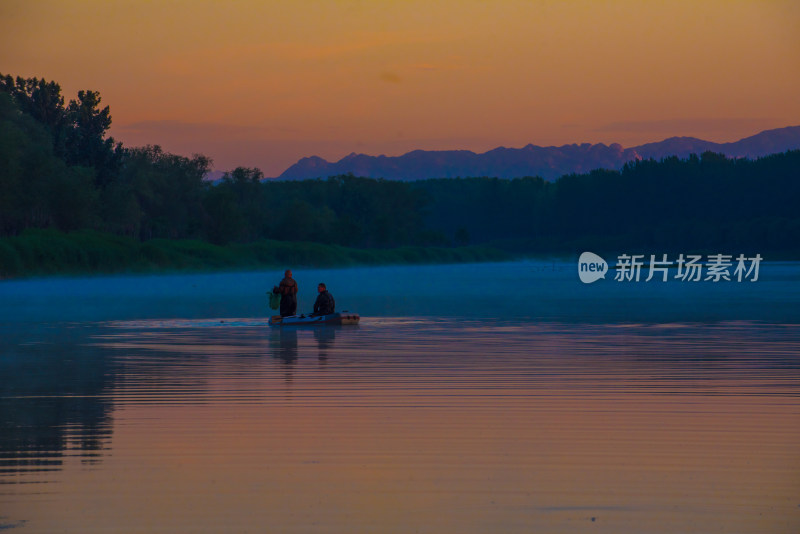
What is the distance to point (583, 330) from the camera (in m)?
33.7

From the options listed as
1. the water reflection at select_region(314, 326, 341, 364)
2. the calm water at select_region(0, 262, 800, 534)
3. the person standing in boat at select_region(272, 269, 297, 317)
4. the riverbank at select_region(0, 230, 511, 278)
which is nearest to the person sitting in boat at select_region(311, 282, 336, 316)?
the water reflection at select_region(314, 326, 341, 364)

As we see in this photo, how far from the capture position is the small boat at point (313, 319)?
35500mm

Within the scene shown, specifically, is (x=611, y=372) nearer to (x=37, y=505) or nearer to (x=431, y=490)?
(x=431, y=490)

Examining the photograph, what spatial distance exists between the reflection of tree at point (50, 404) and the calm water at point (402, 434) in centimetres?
6

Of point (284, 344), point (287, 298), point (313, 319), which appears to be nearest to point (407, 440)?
point (284, 344)

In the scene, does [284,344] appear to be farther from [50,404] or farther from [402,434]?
[402,434]

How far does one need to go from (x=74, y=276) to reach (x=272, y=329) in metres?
65.0

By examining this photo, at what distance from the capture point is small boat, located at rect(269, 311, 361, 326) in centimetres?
3550

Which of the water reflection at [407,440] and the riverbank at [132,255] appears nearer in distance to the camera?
the water reflection at [407,440]

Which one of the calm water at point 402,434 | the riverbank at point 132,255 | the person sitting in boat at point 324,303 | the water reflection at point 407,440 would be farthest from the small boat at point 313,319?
the riverbank at point 132,255

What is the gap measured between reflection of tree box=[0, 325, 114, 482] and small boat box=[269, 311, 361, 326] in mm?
7966

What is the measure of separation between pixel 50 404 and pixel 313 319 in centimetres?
1912

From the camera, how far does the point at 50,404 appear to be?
672 inches

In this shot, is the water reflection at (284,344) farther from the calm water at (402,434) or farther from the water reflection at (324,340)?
the water reflection at (324,340)
